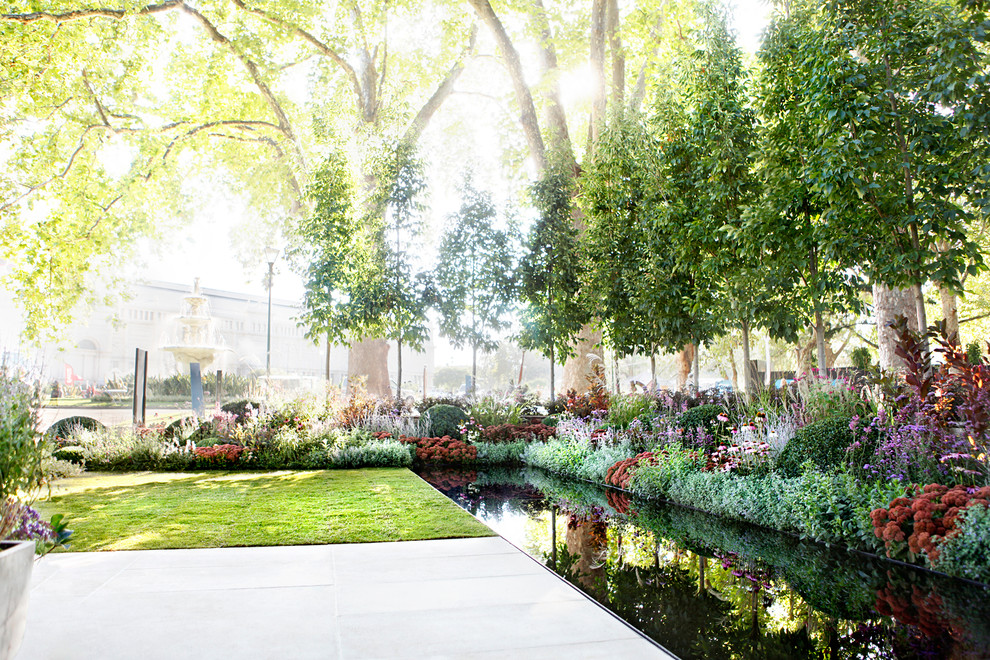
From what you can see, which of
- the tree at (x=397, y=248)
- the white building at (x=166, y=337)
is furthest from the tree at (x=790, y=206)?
the white building at (x=166, y=337)

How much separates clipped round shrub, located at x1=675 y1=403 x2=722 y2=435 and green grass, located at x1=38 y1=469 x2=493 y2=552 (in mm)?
3220

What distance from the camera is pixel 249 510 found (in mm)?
5941

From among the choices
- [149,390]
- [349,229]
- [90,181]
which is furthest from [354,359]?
[149,390]

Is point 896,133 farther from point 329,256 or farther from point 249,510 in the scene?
point 329,256

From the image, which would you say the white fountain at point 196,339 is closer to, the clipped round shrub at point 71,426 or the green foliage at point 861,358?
the clipped round shrub at point 71,426

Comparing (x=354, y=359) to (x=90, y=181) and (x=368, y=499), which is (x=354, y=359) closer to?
(x=90, y=181)

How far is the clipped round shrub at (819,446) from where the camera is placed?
18.3ft

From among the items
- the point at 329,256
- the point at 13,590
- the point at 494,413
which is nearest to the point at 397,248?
the point at 329,256

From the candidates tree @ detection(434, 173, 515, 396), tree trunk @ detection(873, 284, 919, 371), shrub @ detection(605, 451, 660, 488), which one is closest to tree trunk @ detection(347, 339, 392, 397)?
tree @ detection(434, 173, 515, 396)

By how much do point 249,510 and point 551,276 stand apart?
7.91 metres

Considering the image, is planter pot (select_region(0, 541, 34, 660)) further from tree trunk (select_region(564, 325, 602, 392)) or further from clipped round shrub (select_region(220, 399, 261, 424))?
tree trunk (select_region(564, 325, 602, 392))

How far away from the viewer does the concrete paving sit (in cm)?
264

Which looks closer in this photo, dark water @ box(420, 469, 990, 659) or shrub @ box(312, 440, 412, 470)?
dark water @ box(420, 469, 990, 659)

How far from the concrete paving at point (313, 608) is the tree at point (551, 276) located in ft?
27.0
